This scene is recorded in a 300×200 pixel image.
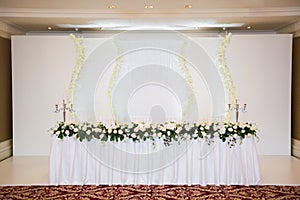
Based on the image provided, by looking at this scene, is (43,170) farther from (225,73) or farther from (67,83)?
(225,73)

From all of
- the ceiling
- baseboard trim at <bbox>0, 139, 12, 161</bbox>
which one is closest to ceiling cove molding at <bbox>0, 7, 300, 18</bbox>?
the ceiling

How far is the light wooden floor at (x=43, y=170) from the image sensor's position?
614 cm

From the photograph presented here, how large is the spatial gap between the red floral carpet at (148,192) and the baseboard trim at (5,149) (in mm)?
2688

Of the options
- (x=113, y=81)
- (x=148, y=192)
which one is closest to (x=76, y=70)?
(x=113, y=81)

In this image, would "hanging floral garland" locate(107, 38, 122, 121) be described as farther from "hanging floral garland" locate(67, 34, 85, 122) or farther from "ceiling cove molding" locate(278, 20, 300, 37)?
"ceiling cove molding" locate(278, 20, 300, 37)

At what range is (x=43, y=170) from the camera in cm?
699

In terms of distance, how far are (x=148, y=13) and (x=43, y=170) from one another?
380 centimetres

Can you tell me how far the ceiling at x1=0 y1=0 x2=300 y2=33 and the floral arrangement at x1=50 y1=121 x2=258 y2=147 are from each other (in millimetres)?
2589

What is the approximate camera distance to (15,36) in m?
8.55

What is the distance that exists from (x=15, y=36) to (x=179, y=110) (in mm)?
4061

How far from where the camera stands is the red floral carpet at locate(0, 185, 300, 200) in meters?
5.20

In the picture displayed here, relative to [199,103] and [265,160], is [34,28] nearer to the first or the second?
[199,103]

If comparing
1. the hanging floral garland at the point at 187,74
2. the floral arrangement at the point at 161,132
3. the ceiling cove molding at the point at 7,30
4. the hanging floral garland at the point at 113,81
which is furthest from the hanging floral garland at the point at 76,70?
the floral arrangement at the point at 161,132

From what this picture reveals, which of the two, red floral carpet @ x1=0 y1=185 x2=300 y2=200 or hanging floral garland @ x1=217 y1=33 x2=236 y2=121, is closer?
red floral carpet @ x1=0 y1=185 x2=300 y2=200
